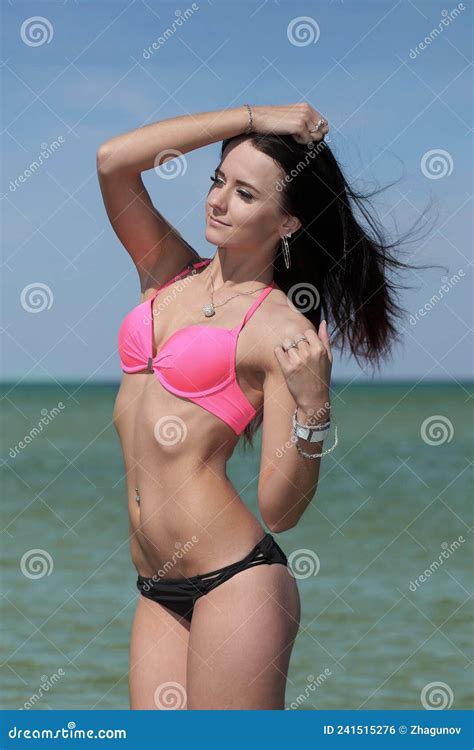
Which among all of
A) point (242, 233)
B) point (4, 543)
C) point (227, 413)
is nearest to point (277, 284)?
point (242, 233)

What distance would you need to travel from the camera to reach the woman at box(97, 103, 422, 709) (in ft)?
13.0

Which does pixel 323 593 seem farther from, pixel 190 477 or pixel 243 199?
pixel 243 199

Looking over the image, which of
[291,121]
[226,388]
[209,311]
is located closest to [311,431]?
[226,388]

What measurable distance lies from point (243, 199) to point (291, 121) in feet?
0.95

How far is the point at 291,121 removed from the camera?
13.4 ft

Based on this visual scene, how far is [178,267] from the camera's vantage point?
4.46 meters

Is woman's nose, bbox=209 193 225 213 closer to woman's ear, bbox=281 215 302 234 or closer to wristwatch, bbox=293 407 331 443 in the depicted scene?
woman's ear, bbox=281 215 302 234

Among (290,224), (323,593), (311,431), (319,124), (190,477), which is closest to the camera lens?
(311,431)

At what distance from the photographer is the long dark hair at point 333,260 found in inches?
166

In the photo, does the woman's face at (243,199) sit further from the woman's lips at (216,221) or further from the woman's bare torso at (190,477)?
the woman's bare torso at (190,477)

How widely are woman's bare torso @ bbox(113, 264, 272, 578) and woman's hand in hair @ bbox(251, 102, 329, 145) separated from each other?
552 millimetres
